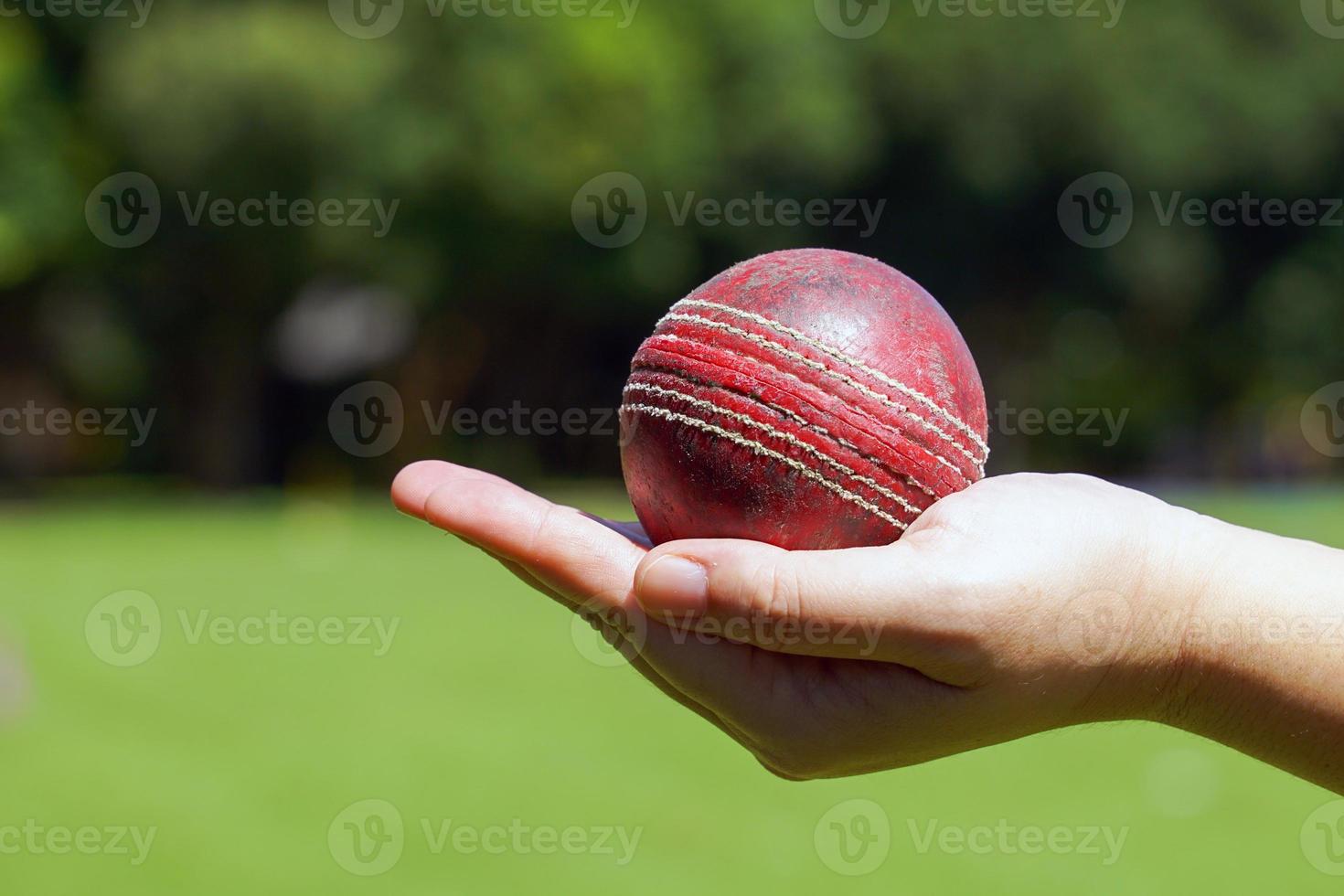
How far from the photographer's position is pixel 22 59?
94.1ft

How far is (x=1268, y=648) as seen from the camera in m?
3.78

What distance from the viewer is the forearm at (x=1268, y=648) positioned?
3766mm

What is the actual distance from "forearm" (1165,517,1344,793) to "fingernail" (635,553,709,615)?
1.34 m

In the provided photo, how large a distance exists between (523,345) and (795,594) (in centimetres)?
3711

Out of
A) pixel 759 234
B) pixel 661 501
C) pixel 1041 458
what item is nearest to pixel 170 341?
pixel 759 234

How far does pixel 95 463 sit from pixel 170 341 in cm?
893

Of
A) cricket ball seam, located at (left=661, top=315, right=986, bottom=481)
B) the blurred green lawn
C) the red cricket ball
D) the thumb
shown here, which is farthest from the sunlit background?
the thumb

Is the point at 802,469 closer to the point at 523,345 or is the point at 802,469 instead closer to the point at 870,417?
the point at 870,417

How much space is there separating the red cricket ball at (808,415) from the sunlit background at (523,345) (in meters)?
3.49

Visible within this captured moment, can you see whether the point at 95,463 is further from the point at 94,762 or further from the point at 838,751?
the point at 838,751

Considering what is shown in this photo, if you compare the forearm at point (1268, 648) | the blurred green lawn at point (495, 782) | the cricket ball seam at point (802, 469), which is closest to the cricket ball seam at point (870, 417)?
the cricket ball seam at point (802, 469)

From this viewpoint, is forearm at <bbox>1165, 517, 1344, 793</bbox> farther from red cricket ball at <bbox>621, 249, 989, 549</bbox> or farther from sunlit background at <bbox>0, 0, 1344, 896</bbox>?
sunlit background at <bbox>0, 0, 1344, 896</bbox>

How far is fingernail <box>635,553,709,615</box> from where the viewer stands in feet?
12.2

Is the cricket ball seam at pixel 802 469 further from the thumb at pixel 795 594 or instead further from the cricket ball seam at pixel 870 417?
the thumb at pixel 795 594
